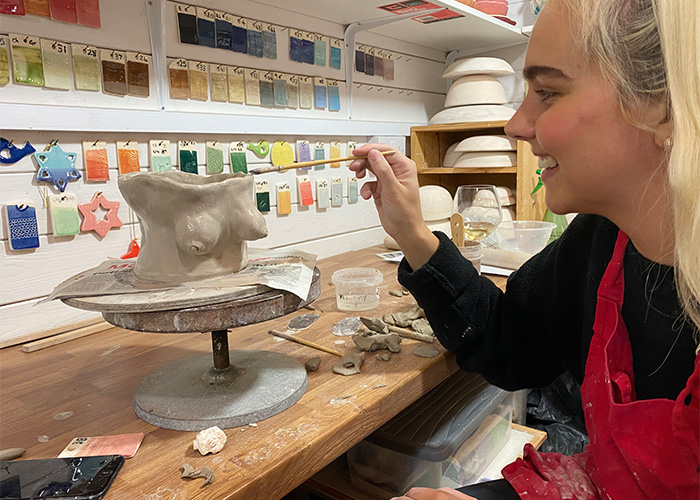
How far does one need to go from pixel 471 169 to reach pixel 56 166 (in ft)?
4.76

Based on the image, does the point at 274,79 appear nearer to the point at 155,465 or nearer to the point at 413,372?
the point at 413,372

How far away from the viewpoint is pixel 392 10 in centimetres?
169

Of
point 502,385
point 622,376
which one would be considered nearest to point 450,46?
point 502,385

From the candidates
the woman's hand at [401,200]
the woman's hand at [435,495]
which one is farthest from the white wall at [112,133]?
the woman's hand at [435,495]

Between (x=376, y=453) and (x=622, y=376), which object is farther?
(x=376, y=453)

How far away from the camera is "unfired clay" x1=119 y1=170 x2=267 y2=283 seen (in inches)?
29.5

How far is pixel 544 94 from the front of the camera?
72 centimetres

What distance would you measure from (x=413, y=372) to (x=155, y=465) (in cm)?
44

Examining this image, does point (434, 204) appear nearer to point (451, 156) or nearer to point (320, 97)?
point (451, 156)

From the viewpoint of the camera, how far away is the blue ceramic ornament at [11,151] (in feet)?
3.47

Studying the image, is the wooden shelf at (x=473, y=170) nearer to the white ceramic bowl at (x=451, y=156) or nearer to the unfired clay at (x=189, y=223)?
the white ceramic bowl at (x=451, y=156)

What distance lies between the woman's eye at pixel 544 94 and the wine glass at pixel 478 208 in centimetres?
66

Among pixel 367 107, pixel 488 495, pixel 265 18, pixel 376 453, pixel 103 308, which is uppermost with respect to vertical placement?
pixel 265 18

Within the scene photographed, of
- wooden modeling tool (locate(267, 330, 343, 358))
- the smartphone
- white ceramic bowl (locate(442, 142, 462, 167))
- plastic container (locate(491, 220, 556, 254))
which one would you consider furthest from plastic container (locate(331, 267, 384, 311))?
white ceramic bowl (locate(442, 142, 462, 167))
